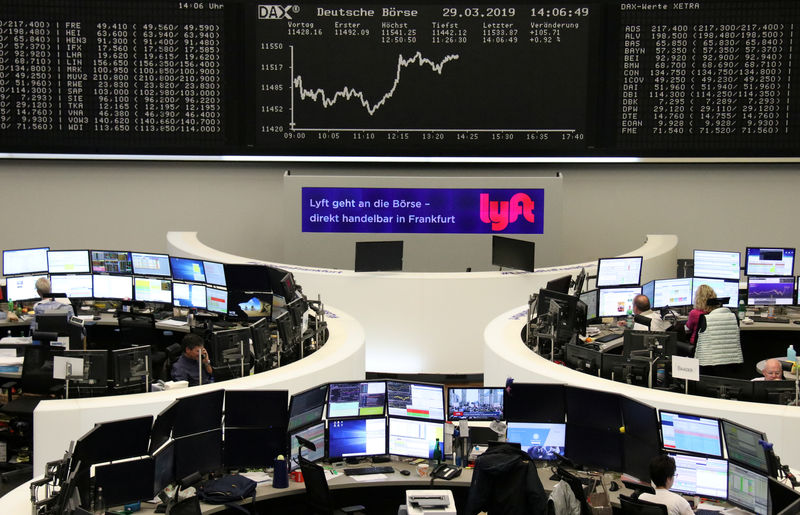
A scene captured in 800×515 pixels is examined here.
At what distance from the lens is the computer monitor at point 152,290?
991 centimetres

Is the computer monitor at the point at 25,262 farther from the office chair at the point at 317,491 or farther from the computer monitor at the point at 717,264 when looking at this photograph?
the computer monitor at the point at 717,264

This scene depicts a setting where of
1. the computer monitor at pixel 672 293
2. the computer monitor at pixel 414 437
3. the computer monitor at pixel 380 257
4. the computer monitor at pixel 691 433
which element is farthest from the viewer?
the computer monitor at pixel 380 257

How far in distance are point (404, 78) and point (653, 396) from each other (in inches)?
256

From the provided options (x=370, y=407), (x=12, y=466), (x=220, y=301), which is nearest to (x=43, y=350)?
(x=12, y=466)

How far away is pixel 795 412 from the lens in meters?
5.69

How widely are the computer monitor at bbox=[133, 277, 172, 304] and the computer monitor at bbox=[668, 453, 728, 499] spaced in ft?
19.8

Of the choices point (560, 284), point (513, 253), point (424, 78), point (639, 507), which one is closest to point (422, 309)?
point (513, 253)

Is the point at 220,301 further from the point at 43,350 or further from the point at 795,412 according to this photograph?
the point at 795,412

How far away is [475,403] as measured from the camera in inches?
240

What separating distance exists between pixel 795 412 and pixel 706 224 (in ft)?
21.8

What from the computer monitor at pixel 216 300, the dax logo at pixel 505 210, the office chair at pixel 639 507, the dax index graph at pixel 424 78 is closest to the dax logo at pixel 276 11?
the dax index graph at pixel 424 78

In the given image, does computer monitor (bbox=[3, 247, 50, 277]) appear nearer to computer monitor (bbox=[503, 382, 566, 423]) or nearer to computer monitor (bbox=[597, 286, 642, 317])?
computer monitor (bbox=[597, 286, 642, 317])

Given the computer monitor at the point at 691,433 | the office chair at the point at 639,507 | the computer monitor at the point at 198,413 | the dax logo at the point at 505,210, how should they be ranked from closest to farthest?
1. the office chair at the point at 639,507
2. the computer monitor at the point at 691,433
3. the computer monitor at the point at 198,413
4. the dax logo at the point at 505,210

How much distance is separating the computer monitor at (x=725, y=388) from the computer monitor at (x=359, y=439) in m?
2.17
